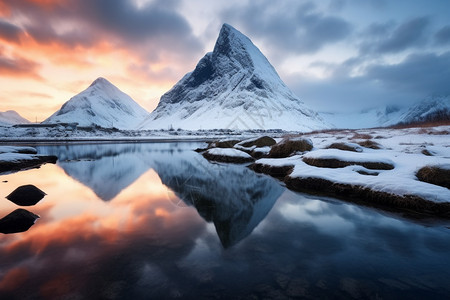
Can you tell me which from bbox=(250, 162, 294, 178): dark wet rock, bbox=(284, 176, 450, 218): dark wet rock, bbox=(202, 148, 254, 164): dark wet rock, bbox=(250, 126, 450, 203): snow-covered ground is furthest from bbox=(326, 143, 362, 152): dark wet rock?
bbox=(202, 148, 254, 164): dark wet rock

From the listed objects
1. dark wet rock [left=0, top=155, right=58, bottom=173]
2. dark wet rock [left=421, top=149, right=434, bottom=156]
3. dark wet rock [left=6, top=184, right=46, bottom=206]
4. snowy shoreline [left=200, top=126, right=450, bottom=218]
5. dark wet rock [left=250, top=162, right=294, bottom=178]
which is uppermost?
dark wet rock [left=421, top=149, right=434, bottom=156]

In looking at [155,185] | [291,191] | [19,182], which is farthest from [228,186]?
[19,182]

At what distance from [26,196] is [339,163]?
17.2m

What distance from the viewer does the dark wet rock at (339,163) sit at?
534 inches

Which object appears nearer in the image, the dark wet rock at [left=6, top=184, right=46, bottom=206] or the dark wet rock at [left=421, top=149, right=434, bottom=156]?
the dark wet rock at [left=6, top=184, right=46, bottom=206]

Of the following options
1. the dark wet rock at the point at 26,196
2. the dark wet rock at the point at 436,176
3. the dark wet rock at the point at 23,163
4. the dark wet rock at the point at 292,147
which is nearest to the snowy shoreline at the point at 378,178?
the dark wet rock at the point at 436,176

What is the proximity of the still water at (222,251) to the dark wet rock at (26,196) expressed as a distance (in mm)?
451

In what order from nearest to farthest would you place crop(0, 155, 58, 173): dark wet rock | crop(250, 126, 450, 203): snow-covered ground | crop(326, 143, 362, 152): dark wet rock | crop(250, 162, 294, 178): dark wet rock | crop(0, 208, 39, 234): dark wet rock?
1. crop(0, 208, 39, 234): dark wet rock
2. crop(250, 126, 450, 203): snow-covered ground
3. crop(250, 162, 294, 178): dark wet rock
4. crop(326, 143, 362, 152): dark wet rock
5. crop(0, 155, 58, 173): dark wet rock

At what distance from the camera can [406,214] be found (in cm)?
908

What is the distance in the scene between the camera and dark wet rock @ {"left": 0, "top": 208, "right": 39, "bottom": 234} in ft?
25.8

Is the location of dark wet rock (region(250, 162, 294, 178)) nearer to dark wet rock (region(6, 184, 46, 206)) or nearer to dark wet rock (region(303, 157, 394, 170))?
dark wet rock (region(303, 157, 394, 170))

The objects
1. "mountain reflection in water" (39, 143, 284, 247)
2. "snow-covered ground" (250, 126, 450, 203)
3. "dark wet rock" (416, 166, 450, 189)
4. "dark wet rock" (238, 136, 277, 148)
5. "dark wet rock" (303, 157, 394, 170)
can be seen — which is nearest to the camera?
"mountain reflection in water" (39, 143, 284, 247)

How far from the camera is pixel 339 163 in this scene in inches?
594

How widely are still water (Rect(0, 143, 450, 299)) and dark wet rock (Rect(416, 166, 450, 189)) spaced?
3767 mm
